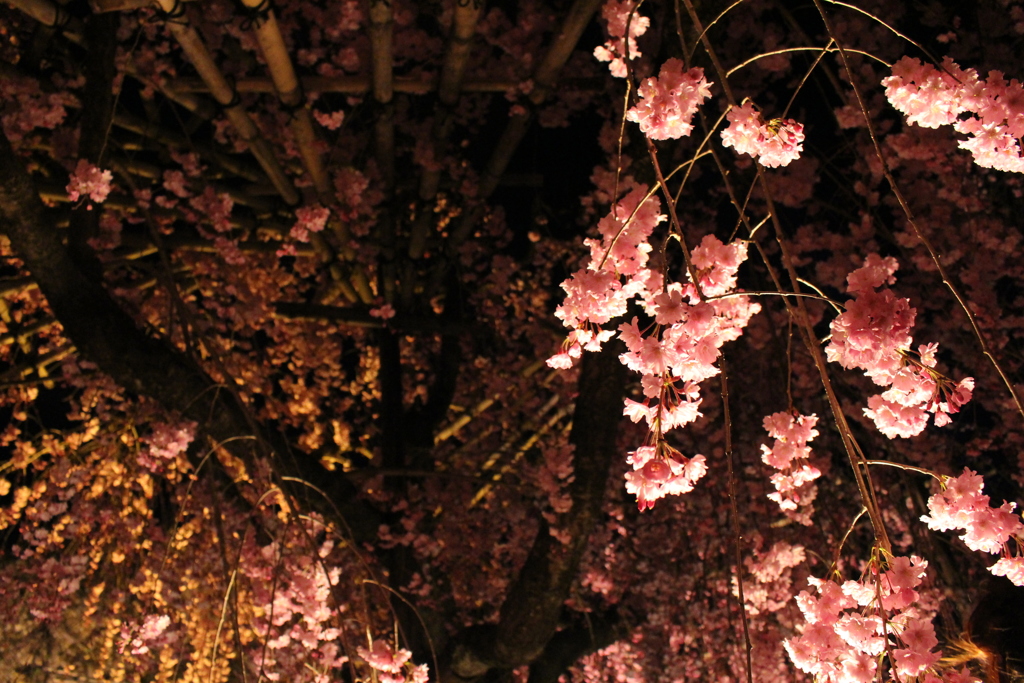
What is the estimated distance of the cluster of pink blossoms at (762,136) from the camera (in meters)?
1.65

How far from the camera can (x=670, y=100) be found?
182cm

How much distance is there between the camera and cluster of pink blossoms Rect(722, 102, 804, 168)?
1.65 m

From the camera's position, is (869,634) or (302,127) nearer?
(869,634)

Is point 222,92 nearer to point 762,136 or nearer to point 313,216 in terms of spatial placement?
point 313,216

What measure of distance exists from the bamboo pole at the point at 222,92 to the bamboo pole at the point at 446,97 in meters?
0.85

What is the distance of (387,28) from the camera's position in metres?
3.29

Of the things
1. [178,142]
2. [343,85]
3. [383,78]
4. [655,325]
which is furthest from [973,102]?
[178,142]

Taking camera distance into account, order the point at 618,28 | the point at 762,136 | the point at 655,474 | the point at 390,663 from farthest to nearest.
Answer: the point at 390,663, the point at 618,28, the point at 762,136, the point at 655,474

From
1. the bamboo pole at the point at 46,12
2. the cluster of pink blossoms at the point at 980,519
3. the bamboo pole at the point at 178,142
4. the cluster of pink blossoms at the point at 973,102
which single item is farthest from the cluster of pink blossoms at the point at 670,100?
the bamboo pole at the point at 178,142

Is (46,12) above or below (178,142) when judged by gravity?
below

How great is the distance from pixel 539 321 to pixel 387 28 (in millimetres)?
3196

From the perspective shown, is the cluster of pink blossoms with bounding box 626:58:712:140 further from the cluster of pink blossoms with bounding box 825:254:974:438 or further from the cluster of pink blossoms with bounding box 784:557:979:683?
the cluster of pink blossoms with bounding box 784:557:979:683

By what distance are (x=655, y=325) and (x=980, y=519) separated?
907 mm

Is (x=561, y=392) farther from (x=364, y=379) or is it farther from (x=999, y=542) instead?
(x=999, y=542)
